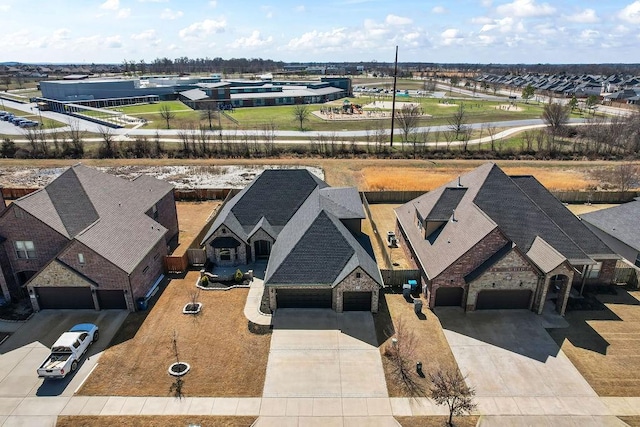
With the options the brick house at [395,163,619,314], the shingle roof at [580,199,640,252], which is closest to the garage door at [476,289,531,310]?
the brick house at [395,163,619,314]

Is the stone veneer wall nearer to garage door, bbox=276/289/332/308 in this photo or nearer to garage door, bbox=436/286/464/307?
garage door, bbox=436/286/464/307

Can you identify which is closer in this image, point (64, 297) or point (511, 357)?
point (511, 357)

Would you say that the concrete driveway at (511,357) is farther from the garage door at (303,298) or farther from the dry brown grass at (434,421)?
the garage door at (303,298)

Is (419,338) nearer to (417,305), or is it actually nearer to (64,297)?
(417,305)

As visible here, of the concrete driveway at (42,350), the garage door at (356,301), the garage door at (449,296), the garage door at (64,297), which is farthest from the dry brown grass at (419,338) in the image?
the garage door at (64,297)

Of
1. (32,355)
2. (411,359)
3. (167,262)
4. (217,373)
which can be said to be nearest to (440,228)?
(411,359)

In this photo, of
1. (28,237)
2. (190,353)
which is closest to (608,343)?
(190,353)
